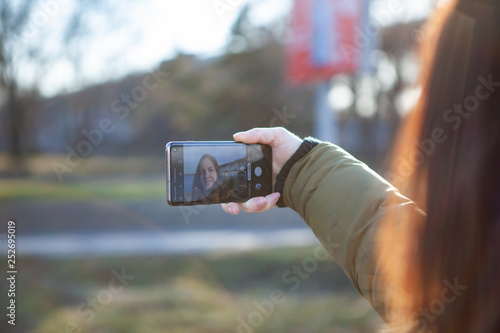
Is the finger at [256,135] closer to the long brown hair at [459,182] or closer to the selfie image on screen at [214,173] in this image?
the selfie image on screen at [214,173]

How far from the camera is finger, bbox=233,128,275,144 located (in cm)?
180

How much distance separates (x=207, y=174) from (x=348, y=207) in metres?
0.66

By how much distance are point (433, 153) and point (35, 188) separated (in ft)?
42.6

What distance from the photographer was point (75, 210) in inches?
402

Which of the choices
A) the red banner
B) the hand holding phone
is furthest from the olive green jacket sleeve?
the red banner

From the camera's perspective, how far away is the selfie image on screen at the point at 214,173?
69.1 inches

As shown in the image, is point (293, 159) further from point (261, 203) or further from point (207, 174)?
point (207, 174)

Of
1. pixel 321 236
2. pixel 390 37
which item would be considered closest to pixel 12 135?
pixel 390 37

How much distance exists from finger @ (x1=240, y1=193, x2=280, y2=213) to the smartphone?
0.05 metres

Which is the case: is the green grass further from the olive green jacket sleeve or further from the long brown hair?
the long brown hair

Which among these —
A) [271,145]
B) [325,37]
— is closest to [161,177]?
[325,37]

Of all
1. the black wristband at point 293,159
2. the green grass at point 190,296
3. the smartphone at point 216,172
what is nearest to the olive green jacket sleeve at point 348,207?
the black wristband at point 293,159

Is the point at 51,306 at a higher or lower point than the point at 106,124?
lower

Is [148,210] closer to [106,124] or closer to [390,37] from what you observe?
[106,124]
